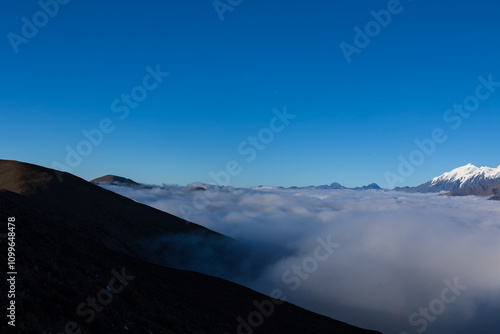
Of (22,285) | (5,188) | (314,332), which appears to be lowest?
(314,332)

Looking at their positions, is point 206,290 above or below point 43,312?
below

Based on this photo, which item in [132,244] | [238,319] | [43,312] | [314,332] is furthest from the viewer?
[132,244]

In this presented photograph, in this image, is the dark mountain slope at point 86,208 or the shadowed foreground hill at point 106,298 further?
the dark mountain slope at point 86,208

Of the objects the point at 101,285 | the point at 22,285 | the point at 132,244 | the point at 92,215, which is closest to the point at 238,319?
the point at 101,285

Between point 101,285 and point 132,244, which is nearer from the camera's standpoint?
point 101,285

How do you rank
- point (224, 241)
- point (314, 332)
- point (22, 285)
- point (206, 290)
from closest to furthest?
point (22, 285), point (314, 332), point (206, 290), point (224, 241)

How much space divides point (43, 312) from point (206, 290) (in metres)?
44.6

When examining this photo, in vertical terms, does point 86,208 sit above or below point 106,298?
above

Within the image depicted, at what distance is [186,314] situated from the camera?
33.8 metres

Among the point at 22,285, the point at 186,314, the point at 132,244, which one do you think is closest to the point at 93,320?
the point at 22,285

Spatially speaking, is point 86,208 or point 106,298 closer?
point 106,298

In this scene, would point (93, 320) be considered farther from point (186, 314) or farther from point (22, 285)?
point (186, 314)

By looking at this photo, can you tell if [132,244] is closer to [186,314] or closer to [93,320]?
[186,314]

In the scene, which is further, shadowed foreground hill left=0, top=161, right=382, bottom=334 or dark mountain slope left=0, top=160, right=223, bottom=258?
dark mountain slope left=0, top=160, right=223, bottom=258
